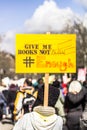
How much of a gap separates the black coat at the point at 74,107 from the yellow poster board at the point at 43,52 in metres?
2.07

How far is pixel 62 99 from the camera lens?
1310 centimetres

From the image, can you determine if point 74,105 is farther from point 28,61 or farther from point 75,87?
point 28,61

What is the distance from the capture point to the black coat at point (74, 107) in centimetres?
1206

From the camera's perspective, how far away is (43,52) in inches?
394

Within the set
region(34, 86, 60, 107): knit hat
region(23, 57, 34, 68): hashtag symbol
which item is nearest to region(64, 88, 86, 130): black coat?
region(34, 86, 60, 107): knit hat

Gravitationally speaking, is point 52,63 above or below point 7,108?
above

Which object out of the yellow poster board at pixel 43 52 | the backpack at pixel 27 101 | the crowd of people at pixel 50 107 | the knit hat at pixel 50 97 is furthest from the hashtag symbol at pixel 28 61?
the backpack at pixel 27 101

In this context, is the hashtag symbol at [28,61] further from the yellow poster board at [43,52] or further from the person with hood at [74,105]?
the person with hood at [74,105]

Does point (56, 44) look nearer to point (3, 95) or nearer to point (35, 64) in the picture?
point (35, 64)

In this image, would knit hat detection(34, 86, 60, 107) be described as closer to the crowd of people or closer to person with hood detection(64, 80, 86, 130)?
the crowd of people

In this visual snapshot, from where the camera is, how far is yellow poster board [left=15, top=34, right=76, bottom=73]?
9.95m

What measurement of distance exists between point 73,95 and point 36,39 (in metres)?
2.61

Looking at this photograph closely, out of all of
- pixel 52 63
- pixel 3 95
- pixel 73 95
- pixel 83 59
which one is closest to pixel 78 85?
pixel 73 95

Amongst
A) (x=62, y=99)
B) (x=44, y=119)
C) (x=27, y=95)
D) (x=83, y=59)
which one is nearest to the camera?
(x=44, y=119)
